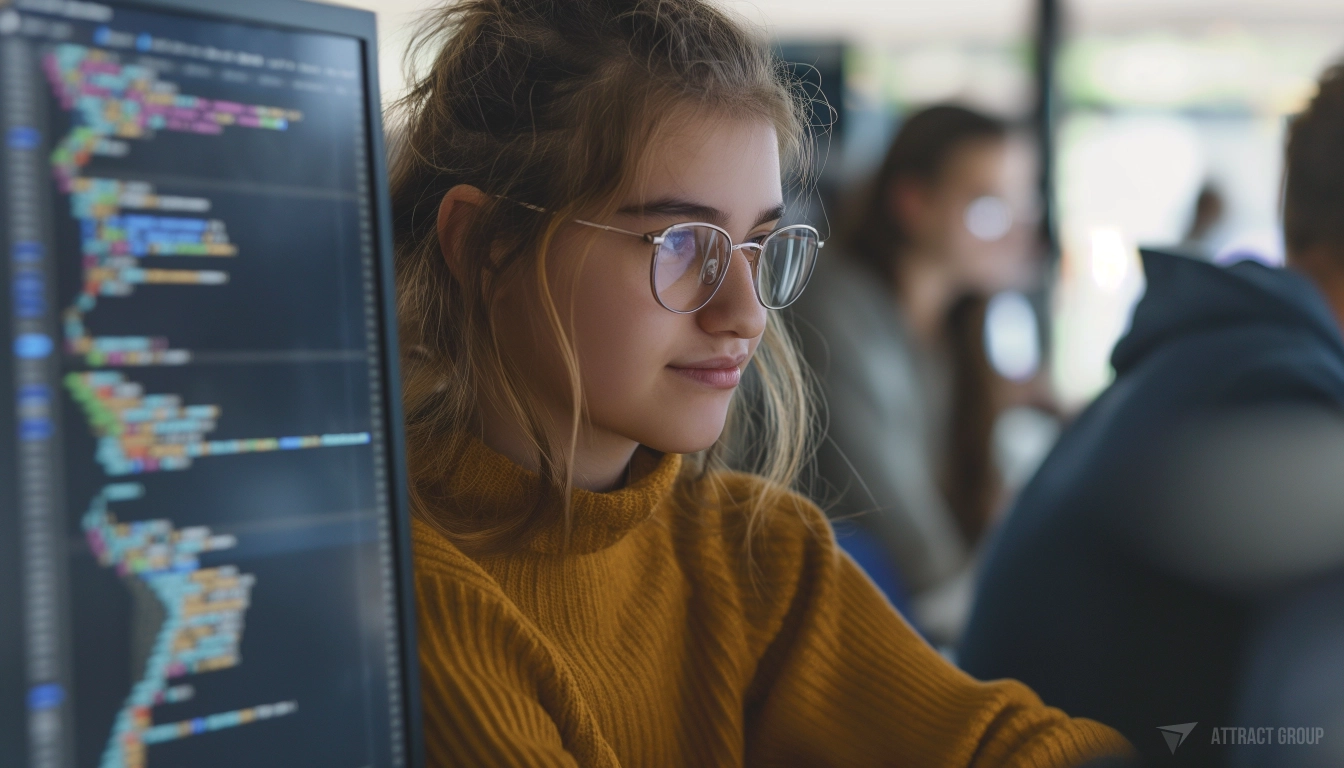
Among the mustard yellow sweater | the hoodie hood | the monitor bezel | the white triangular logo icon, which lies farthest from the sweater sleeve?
the hoodie hood

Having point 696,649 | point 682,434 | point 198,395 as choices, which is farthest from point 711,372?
point 198,395

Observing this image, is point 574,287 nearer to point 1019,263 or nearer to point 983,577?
point 983,577

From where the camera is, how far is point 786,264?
0.99 meters

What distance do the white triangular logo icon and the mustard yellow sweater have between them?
14cm

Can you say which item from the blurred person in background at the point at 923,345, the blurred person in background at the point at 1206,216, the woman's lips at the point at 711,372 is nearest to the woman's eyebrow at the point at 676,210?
the woman's lips at the point at 711,372

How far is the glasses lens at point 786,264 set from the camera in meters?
0.96

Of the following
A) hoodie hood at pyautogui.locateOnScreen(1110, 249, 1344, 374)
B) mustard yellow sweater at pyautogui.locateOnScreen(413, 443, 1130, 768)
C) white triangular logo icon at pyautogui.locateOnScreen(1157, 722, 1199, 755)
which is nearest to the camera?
mustard yellow sweater at pyautogui.locateOnScreen(413, 443, 1130, 768)

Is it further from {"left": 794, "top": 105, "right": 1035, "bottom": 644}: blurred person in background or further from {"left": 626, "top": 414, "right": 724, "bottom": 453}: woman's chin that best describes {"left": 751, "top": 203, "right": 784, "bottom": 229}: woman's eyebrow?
{"left": 794, "top": 105, "right": 1035, "bottom": 644}: blurred person in background

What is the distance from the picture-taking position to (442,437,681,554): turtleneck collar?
919mm

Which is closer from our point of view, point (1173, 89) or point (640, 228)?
point (640, 228)

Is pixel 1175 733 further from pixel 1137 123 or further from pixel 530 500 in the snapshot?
pixel 1137 123

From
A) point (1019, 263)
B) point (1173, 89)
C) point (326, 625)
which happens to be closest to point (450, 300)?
point (326, 625)

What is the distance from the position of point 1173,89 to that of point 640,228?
423 cm

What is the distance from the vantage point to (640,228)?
0.88 metres
